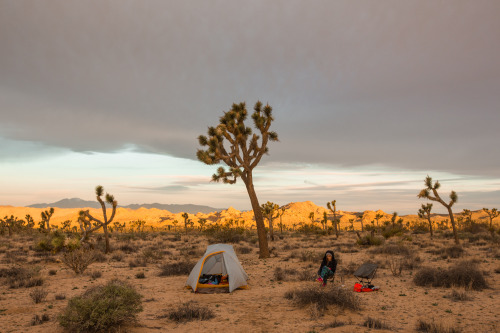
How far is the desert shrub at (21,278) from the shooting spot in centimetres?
1223

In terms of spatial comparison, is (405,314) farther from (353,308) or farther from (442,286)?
(442,286)

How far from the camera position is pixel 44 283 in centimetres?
1282

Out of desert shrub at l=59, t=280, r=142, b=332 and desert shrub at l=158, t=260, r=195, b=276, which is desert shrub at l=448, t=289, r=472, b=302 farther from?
desert shrub at l=158, t=260, r=195, b=276

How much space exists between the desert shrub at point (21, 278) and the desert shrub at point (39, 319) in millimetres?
5190

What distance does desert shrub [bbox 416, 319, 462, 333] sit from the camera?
6523mm

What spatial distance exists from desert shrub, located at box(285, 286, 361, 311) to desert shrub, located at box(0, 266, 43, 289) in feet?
34.2

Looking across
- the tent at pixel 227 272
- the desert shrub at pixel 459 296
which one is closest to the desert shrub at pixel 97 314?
the tent at pixel 227 272

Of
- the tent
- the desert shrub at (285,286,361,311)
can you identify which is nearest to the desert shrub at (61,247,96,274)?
the tent

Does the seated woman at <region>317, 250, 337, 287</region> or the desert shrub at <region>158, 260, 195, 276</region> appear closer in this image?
the seated woman at <region>317, 250, 337, 287</region>

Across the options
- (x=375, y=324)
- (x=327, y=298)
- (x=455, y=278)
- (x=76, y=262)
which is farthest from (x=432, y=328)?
(x=76, y=262)

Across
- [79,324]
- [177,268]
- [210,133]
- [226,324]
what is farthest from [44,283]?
[210,133]

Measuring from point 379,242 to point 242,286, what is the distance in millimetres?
16717

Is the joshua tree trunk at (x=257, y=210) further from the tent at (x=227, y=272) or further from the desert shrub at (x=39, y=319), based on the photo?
the desert shrub at (x=39, y=319)

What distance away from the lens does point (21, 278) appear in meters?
12.9
